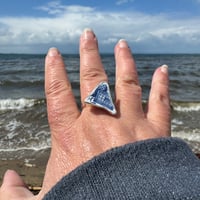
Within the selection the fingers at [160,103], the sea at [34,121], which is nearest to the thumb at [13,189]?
the fingers at [160,103]

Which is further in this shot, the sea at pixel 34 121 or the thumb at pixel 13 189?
the sea at pixel 34 121

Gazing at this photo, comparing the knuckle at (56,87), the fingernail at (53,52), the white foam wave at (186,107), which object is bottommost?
the white foam wave at (186,107)

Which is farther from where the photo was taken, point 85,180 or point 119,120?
point 119,120

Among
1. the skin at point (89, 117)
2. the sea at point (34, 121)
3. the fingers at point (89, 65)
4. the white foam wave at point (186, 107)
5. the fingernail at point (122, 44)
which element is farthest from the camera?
the white foam wave at point (186, 107)

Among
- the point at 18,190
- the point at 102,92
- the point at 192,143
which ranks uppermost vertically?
the point at 102,92

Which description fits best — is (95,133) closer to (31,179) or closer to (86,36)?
(86,36)

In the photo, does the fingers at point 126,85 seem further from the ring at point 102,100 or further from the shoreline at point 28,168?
the shoreline at point 28,168

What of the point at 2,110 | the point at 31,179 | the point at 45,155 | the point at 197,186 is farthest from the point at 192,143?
the point at 197,186
